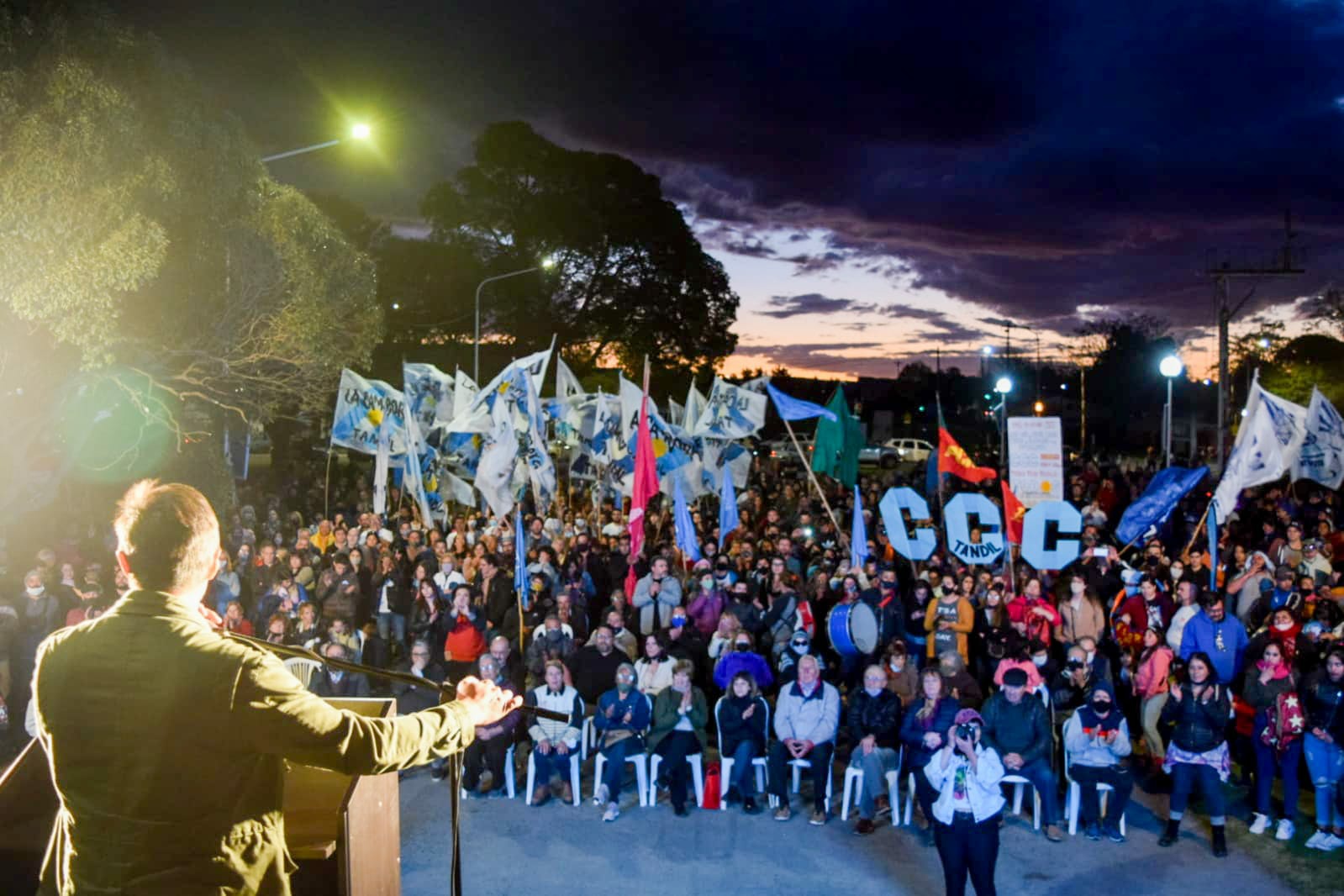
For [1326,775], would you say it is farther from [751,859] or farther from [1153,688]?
[751,859]

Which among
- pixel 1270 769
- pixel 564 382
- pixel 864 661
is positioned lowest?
pixel 1270 769

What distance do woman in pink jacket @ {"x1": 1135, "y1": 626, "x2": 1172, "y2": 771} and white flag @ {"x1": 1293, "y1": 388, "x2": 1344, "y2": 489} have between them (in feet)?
22.8

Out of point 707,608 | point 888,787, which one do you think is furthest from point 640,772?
point 707,608

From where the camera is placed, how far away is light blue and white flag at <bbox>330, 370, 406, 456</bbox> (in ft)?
55.5

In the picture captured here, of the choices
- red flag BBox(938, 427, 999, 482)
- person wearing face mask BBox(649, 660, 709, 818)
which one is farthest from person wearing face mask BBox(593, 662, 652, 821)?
red flag BBox(938, 427, 999, 482)

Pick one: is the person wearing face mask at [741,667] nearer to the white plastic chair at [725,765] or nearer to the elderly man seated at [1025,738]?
the white plastic chair at [725,765]

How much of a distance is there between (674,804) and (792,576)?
4018mm

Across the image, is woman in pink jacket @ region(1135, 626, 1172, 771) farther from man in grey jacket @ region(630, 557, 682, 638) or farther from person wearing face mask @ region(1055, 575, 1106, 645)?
man in grey jacket @ region(630, 557, 682, 638)

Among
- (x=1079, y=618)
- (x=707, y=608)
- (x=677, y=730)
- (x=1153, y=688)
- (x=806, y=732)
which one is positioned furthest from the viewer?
(x=707, y=608)

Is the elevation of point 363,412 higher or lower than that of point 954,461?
higher

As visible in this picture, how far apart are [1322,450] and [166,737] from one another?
16194 millimetres

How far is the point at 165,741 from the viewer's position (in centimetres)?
206

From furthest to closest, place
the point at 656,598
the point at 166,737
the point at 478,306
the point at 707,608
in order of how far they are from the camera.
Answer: the point at 478,306
the point at 656,598
the point at 707,608
the point at 166,737

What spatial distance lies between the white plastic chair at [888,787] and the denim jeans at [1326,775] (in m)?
3.18
